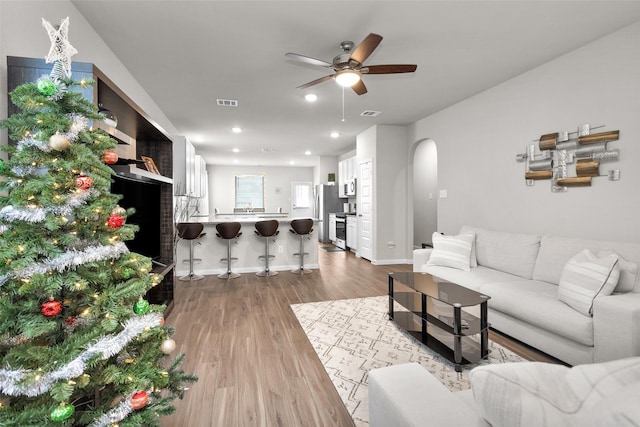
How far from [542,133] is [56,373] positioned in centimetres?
Result: 437

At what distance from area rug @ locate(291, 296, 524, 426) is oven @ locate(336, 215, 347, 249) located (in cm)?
452

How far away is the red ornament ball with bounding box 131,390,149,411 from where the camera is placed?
1141mm

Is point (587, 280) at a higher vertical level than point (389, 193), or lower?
lower

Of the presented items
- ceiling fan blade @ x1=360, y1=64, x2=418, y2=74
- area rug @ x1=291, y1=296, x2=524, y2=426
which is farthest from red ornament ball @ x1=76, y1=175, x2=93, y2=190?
ceiling fan blade @ x1=360, y1=64, x2=418, y2=74

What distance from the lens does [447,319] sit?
8.47 ft

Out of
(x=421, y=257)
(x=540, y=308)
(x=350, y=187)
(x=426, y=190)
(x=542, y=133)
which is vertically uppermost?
(x=542, y=133)

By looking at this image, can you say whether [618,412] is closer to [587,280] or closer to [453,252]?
→ [587,280]

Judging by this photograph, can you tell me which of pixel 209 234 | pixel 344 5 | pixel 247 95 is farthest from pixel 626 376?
pixel 209 234

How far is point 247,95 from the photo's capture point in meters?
4.24

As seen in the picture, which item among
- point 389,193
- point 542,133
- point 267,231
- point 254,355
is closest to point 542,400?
point 254,355

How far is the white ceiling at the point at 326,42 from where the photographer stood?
7.77 ft

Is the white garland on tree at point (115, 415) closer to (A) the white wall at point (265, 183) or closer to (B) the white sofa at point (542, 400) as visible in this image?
(B) the white sofa at point (542, 400)

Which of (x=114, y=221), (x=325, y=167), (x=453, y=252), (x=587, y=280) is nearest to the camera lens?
(x=114, y=221)

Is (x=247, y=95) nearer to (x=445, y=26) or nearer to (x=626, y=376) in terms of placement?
(x=445, y=26)
